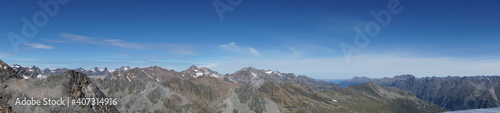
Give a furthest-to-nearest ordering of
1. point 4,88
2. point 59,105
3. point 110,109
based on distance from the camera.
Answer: point 110,109
point 4,88
point 59,105

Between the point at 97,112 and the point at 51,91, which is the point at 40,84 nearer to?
the point at 51,91

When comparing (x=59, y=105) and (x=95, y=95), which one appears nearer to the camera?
(x=59, y=105)

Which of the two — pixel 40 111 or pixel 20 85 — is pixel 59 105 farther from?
pixel 20 85

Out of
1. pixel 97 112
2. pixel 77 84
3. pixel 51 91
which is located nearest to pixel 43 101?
pixel 51 91

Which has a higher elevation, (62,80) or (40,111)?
(62,80)

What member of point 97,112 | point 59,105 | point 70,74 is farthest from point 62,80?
point 97,112

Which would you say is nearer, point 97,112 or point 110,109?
point 97,112

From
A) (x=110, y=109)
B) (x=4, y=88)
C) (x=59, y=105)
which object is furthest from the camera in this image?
(x=110, y=109)

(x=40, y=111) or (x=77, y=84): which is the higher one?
(x=77, y=84)
